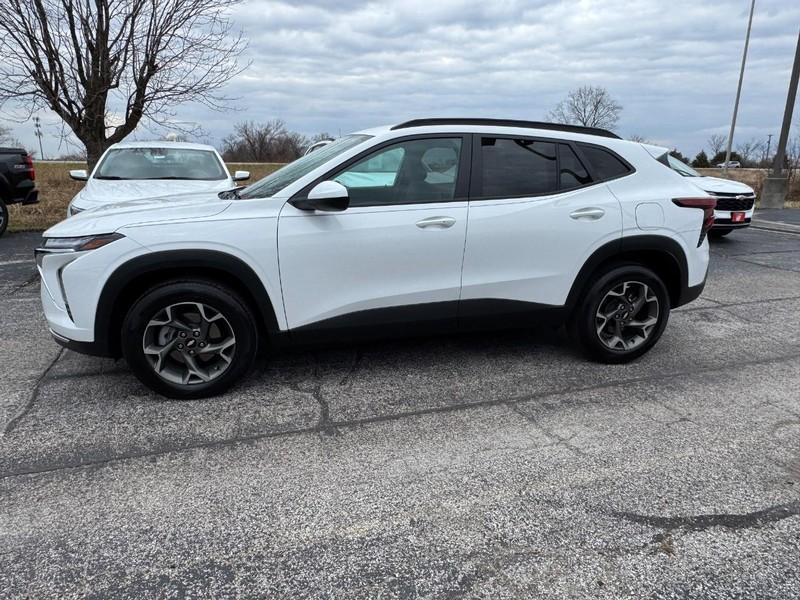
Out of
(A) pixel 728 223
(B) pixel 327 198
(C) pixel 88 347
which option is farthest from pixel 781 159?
(C) pixel 88 347

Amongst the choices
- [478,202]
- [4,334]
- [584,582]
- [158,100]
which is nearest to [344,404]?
[478,202]

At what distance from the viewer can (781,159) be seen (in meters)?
15.3

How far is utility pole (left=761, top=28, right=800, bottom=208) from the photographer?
45.8 ft

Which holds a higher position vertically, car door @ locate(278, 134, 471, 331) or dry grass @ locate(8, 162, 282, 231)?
car door @ locate(278, 134, 471, 331)

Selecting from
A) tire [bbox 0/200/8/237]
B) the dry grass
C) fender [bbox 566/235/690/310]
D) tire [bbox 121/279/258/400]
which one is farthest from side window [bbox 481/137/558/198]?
the dry grass

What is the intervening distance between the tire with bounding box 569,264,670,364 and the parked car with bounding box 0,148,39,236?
9571 millimetres

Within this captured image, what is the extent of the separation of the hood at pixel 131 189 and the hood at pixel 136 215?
2791 millimetres

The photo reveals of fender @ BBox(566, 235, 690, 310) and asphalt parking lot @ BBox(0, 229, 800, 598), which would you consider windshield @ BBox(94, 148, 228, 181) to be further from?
fender @ BBox(566, 235, 690, 310)

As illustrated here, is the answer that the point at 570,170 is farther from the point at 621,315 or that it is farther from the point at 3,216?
the point at 3,216

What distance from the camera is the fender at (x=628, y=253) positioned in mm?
4145

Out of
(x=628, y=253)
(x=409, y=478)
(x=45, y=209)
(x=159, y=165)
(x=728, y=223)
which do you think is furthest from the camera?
(x=45, y=209)

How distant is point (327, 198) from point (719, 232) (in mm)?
9465

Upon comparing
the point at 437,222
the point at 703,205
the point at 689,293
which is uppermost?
the point at 703,205

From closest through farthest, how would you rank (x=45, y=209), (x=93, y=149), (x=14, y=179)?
1. (x=14, y=179)
2. (x=93, y=149)
3. (x=45, y=209)
